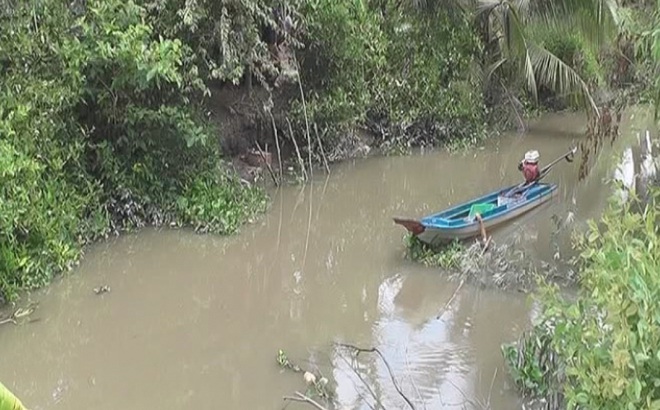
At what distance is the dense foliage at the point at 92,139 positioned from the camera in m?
6.85

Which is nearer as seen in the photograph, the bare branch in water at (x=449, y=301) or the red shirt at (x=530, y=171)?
the bare branch in water at (x=449, y=301)

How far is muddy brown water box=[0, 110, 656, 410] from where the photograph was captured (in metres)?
5.38

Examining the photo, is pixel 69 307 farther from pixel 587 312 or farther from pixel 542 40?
pixel 542 40

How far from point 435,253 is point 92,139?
12.8ft

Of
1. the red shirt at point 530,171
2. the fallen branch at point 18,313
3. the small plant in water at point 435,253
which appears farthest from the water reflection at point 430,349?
the fallen branch at point 18,313

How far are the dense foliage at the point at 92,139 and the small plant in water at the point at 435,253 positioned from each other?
209cm

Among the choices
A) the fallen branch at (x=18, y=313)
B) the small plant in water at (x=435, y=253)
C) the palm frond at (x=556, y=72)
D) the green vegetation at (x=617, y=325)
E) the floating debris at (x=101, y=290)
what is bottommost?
the small plant in water at (x=435, y=253)

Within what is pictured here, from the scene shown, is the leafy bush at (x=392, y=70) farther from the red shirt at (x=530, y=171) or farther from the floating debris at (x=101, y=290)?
the floating debris at (x=101, y=290)

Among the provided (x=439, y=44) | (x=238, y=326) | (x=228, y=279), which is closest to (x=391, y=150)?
(x=439, y=44)

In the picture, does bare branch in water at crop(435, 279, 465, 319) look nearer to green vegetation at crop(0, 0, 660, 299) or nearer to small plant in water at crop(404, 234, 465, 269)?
small plant in water at crop(404, 234, 465, 269)

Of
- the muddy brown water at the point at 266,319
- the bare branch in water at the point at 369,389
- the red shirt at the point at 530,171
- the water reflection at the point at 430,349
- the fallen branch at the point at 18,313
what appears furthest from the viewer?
the red shirt at the point at 530,171

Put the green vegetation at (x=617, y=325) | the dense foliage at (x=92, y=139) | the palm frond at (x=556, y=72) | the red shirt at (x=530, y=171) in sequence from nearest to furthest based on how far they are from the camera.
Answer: the green vegetation at (x=617, y=325), the dense foliage at (x=92, y=139), the red shirt at (x=530, y=171), the palm frond at (x=556, y=72)

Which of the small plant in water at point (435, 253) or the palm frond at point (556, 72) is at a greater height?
the palm frond at point (556, 72)

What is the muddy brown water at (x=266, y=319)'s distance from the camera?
5375 mm
